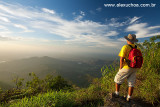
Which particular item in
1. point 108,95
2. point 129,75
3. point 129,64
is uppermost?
point 129,64

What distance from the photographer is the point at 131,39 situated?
248 centimetres

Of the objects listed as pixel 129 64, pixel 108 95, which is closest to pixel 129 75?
pixel 129 64

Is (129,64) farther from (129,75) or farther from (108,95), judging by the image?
(108,95)

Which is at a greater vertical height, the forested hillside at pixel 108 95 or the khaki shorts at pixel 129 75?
the khaki shorts at pixel 129 75

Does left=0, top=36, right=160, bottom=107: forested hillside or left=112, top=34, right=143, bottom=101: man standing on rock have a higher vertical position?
left=112, top=34, right=143, bottom=101: man standing on rock

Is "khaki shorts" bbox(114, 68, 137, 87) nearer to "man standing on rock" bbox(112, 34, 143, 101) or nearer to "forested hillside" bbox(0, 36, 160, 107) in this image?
"man standing on rock" bbox(112, 34, 143, 101)

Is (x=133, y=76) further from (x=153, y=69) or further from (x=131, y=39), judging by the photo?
(x=153, y=69)

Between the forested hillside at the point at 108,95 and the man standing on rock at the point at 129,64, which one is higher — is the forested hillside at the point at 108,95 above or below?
below

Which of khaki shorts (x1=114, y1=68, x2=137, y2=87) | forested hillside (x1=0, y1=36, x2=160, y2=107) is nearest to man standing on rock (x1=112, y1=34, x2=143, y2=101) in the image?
khaki shorts (x1=114, y1=68, x2=137, y2=87)

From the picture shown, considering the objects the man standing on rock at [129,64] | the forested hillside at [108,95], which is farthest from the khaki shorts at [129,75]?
the forested hillside at [108,95]

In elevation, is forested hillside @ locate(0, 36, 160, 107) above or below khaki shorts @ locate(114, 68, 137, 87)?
below

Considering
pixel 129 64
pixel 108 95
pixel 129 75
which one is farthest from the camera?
pixel 108 95

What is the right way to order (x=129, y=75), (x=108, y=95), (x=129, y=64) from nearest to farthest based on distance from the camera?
(x=129, y=64)
(x=129, y=75)
(x=108, y=95)

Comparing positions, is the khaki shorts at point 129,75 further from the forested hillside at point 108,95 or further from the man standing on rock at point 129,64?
the forested hillside at point 108,95
